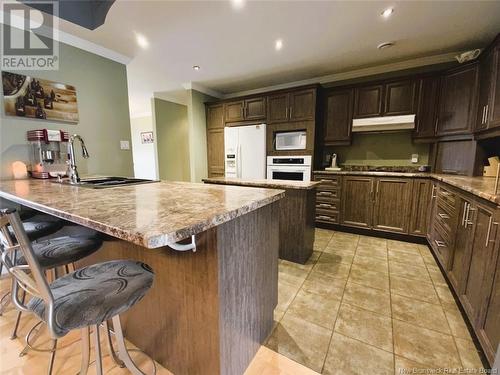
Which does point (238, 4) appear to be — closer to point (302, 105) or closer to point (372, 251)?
point (302, 105)

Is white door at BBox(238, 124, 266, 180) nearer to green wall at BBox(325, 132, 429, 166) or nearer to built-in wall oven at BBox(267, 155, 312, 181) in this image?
built-in wall oven at BBox(267, 155, 312, 181)

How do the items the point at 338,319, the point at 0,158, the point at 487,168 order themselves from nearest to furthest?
the point at 338,319 → the point at 0,158 → the point at 487,168

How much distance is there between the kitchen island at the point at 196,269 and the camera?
2.36 ft

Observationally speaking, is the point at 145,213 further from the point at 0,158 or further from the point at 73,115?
the point at 73,115

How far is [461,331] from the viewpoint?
1.41m

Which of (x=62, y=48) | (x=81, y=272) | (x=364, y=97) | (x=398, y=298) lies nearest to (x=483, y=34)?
(x=364, y=97)

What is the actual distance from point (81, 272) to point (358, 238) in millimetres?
3177

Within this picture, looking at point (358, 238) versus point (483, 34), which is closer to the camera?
point (483, 34)

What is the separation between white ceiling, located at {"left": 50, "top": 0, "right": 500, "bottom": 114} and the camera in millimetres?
1979

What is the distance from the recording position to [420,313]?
1.59 meters

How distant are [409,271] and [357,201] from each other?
1180mm

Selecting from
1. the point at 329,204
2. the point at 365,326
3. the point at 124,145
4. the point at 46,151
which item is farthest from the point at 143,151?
the point at 365,326

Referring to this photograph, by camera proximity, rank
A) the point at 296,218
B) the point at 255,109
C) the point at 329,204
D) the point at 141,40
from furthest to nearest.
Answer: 1. the point at 255,109
2. the point at 329,204
3. the point at 141,40
4. the point at 296,218

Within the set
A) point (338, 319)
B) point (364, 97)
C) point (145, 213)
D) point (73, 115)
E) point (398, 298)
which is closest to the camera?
point (145, 213)
